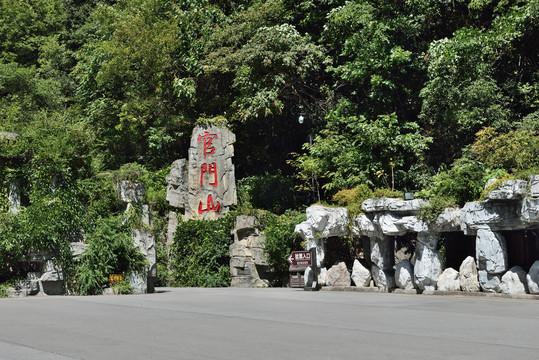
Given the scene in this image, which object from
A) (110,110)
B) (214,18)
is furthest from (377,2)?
(110,110)

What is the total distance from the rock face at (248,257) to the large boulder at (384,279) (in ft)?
20.0

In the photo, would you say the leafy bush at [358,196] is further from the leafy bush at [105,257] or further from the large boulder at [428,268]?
the leafy bush at [105,257]

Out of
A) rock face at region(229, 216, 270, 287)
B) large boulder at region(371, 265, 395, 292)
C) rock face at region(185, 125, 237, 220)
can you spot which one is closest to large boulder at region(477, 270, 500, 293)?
large boulder at region(371, 265, 395, 292)

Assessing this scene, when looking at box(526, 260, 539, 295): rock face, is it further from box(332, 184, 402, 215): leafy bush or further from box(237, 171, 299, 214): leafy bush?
box(237, 171, 299, 214): leafy bush

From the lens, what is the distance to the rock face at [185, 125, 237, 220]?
25719mm

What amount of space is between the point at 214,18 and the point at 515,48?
1369 centimetres

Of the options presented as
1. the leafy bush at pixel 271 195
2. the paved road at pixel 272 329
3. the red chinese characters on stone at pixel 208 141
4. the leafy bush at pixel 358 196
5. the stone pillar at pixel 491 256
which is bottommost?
the paved road at pixel 272 329

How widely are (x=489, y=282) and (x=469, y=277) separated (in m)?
0.61

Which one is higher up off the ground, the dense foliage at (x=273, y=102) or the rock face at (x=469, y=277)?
the dense foliage at (x=273, y=102)

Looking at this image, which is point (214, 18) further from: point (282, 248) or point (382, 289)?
point (382, 289)

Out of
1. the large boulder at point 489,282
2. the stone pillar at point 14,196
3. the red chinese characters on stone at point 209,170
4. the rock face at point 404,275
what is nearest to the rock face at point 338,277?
the rock face at point 404,275

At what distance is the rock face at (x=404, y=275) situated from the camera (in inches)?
654

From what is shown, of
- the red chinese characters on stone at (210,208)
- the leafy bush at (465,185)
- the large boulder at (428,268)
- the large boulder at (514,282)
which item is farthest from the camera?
the red chinese characters on stone at (210,208)

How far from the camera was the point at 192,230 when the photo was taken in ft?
80.2
